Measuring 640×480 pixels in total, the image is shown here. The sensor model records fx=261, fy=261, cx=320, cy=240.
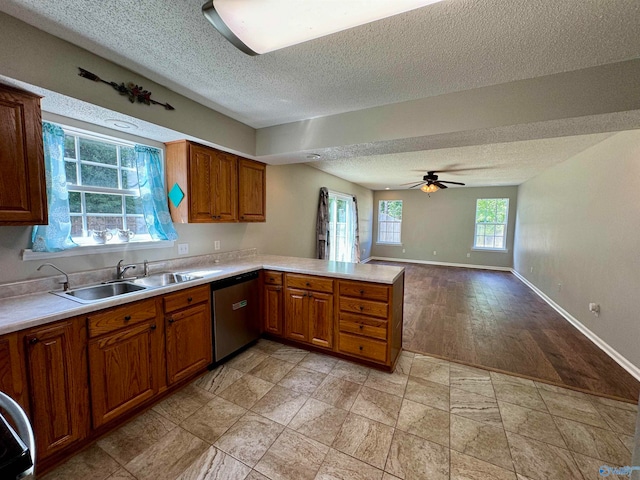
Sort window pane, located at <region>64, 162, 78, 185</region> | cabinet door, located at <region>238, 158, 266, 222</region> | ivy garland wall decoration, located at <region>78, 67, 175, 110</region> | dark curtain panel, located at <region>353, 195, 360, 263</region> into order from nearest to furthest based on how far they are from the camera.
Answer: ivy garland wall decoration, located at <region>78, 67, 175, 110</region>, window pane, located at <region>64, 162, 78, 185</region>, cabinet door, located at <region>238, 158, 266, 222</region>, dark curtain panel, located at <region>353, 195, 360, 263</region>

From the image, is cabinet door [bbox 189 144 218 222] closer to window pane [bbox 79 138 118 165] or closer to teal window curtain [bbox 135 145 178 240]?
teal window curtain [bbox 135 145 178 240]

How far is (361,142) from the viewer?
2.58 meters

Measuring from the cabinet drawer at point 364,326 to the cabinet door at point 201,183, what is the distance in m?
1.74

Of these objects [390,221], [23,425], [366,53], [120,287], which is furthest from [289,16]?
[390,221]

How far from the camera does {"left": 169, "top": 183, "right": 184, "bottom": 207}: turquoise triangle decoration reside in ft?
8.35

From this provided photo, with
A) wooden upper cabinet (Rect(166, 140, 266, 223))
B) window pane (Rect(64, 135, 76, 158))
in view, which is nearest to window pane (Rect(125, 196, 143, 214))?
wooden upper cabinet (Rect(166, 140, 266, 223))

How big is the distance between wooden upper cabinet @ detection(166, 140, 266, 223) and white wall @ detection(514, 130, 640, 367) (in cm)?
406

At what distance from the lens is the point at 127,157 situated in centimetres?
242

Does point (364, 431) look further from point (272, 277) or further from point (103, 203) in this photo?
point (103, 203)

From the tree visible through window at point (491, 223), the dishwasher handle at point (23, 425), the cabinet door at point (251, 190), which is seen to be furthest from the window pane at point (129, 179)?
the tree visible through window at point (491, 223)

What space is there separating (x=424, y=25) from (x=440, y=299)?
4311mm

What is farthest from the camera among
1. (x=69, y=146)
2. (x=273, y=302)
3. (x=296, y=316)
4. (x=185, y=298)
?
(x=273, y=302)

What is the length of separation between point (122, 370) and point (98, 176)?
1.60 metres

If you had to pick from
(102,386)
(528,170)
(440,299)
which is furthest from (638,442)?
(528,170)
